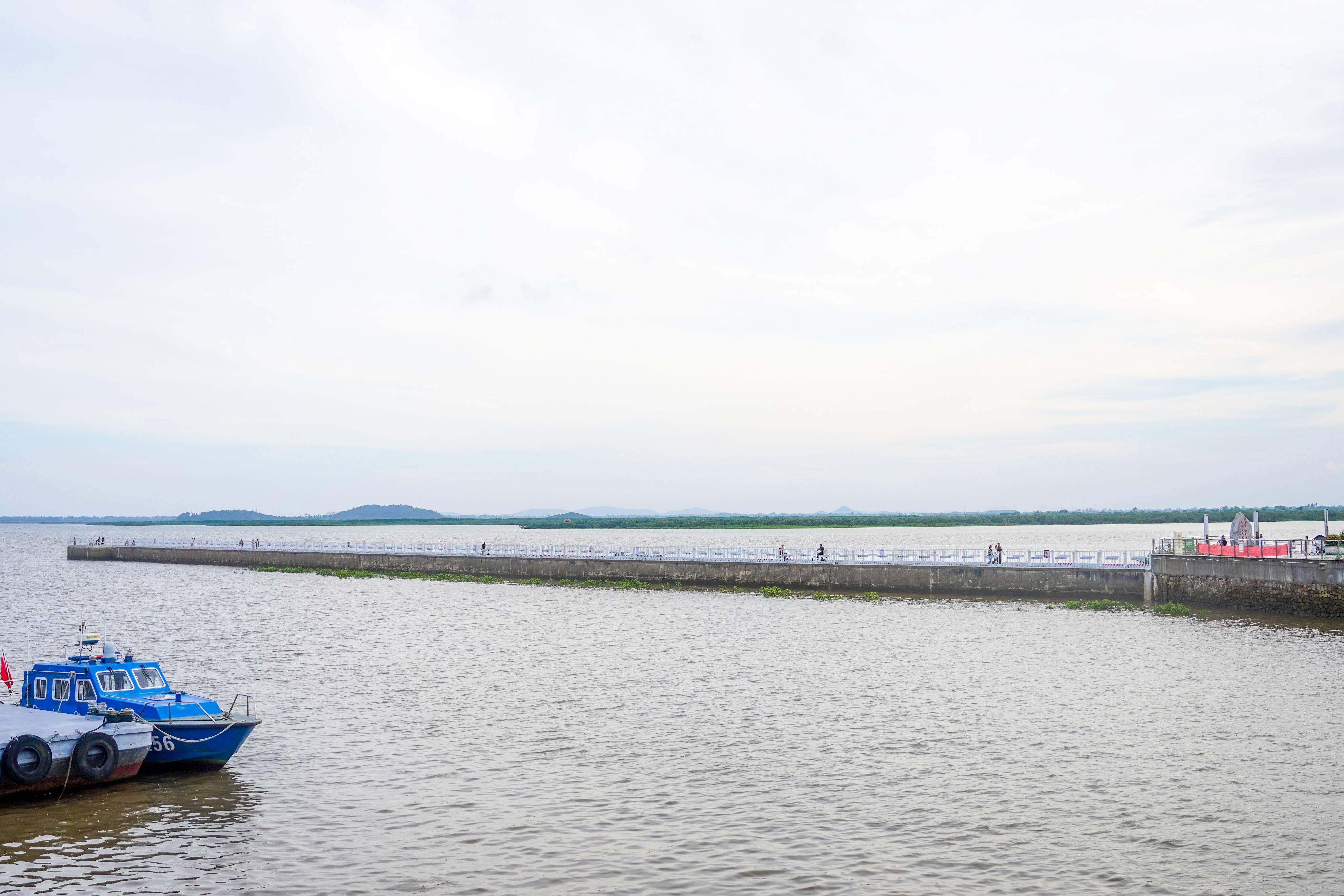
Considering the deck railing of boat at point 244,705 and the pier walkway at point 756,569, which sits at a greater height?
the pier walkway at point 756,569

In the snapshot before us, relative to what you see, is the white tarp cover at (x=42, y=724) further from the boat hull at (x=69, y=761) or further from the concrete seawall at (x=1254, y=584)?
the concrete seawall at (x=1254, y=584)

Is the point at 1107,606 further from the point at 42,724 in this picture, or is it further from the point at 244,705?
the point at 42,724

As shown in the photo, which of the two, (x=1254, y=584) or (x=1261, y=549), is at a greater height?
(x=1261, y=549)

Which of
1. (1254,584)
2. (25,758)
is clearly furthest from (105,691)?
(1254,584)

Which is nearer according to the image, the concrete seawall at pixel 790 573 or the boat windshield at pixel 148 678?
the boat windshield at pixel 148 678

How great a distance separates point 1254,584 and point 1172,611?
3910mm

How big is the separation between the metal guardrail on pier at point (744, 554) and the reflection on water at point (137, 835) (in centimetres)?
5116

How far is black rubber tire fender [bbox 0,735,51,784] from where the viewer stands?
18.0 m

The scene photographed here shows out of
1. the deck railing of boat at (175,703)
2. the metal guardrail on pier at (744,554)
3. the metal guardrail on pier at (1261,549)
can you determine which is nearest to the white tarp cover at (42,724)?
the deck railing of boat at (175,703)

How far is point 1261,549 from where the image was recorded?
4941 centimetres

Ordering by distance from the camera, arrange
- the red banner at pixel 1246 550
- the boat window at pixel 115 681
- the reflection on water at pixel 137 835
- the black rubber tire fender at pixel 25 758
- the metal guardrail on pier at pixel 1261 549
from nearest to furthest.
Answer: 1. the reflection on water at pixel 137 835
2. the black rubber tire fender at pixel 25 758
3. the boat window at pixel 115 681
4. the metal guardrail on pier at pixel 1261 549
5. the red banner at pixel 1246 550

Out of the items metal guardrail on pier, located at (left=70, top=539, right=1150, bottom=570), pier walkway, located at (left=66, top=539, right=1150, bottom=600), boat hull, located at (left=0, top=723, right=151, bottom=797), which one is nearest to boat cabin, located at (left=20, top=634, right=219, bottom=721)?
boat hull, located at (left=0, top=723, right=151, bottom=797)

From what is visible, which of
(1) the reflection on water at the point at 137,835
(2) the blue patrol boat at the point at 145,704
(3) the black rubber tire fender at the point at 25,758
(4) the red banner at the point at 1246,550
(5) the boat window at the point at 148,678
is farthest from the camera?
(4) the red banner at the point at 1246,550

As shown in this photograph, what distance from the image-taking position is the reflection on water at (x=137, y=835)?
49.3ft
